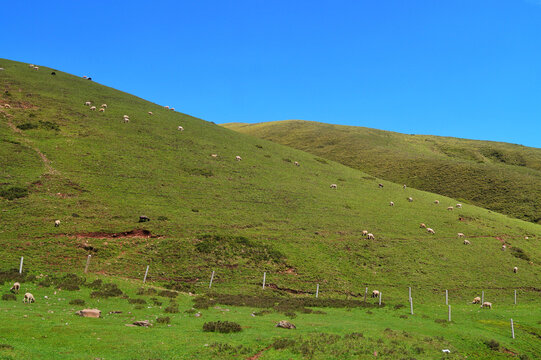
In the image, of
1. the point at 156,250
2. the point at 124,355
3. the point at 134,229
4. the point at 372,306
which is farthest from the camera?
the point at 134,229

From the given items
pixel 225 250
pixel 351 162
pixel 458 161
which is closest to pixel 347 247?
pixel 225 250

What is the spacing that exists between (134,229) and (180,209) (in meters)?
8.89

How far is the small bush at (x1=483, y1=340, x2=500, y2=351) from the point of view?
846 inches

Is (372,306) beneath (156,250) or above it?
beneath

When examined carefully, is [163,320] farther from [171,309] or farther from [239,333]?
[239,333]

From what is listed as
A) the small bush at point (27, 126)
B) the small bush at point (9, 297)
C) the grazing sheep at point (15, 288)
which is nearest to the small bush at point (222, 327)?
the small bush at point (9, 297)

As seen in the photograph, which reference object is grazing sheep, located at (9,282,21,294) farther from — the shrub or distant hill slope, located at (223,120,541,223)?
distant hill slope, located at (223,120,541,223)

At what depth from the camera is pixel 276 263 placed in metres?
40.3

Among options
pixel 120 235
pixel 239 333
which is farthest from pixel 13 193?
pixel 239 333

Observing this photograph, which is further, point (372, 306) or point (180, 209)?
point (180, 209)

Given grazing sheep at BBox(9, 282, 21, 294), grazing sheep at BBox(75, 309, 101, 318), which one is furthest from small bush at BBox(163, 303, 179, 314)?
grazing sheep at BBox(9, 282, 21, 294)

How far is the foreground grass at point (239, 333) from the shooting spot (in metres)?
15.2

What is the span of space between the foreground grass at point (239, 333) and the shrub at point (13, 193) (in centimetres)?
2006

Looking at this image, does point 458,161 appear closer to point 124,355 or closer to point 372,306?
point 372,306
